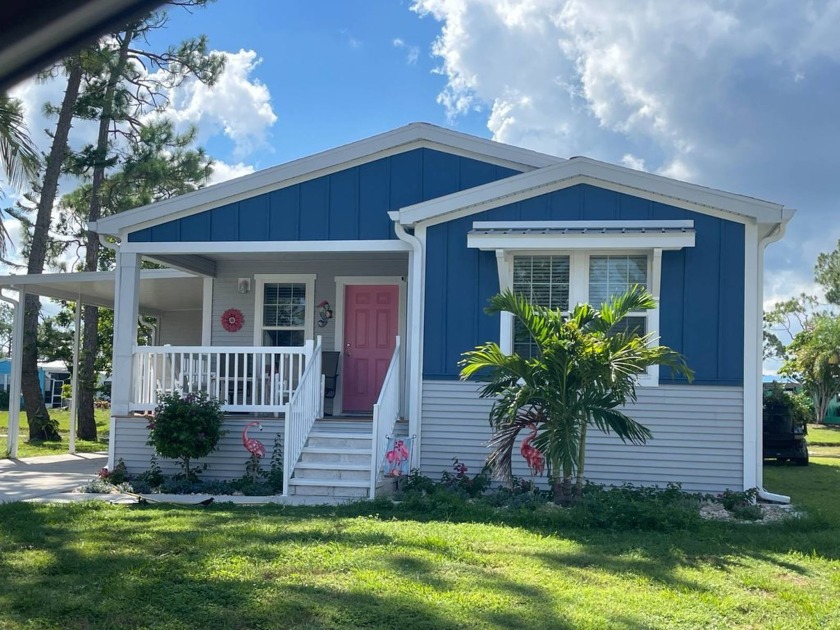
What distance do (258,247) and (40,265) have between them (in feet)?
27.2

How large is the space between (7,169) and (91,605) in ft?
31.6

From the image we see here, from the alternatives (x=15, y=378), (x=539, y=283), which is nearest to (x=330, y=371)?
(x=539, y=283)

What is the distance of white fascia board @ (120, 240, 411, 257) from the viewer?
10.3 m

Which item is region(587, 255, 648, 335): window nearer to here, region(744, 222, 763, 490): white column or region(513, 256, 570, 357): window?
region(513, 256, 570, 357): window

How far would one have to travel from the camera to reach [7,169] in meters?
12.2

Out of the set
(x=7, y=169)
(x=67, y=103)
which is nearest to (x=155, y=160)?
(x=67, y=103)

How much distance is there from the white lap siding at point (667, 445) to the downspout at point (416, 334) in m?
A: 0.46

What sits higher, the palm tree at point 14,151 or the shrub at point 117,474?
the palm tree at point 14,151

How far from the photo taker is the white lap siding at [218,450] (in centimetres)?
1010

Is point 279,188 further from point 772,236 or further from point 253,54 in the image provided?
point 253,54

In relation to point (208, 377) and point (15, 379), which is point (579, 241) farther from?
point (15, 379)

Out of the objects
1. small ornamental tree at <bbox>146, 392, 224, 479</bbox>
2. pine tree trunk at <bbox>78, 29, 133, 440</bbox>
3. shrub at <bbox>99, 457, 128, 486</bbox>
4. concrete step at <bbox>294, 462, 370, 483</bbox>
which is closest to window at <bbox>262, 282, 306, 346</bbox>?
small ornamental tree at <bbox>146, 392, 224, 479</bbox>

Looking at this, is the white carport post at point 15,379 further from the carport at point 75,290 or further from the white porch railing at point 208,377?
the white porch railing at point 208,377

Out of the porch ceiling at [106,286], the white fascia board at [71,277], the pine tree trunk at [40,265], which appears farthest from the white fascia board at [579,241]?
the pine tree trunk at [40,265]
